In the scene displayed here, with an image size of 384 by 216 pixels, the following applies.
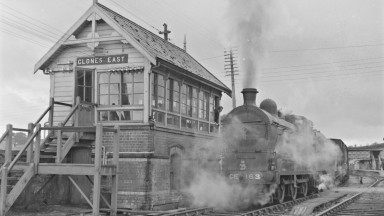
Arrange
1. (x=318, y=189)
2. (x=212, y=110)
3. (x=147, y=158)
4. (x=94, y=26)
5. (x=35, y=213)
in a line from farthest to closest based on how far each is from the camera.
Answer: (x=318, y=189) → (x=212, y=110) → (x=94, y=26) → (x=147, y=158) → (x=35, y=213)

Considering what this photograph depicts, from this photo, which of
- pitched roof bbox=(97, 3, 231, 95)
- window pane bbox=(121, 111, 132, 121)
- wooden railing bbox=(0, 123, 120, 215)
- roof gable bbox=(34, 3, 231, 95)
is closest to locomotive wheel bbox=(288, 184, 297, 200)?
pitched roof bbox=(97, 3, 231, 95)

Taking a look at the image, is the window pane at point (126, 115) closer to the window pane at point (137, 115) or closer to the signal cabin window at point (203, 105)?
the window pane at point (137, 115)

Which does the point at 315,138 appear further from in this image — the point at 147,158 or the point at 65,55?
the point at 65,55

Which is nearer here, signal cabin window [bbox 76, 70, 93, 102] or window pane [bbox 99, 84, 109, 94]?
window pane [bbox 99, 84, 109, 94]

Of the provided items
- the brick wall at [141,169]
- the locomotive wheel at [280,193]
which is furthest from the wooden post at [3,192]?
the locomotive wheel at [280,193]

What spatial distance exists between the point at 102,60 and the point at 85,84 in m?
0.98

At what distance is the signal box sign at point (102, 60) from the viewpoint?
1384 centimetres

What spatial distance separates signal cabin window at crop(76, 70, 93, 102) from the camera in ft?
46.6

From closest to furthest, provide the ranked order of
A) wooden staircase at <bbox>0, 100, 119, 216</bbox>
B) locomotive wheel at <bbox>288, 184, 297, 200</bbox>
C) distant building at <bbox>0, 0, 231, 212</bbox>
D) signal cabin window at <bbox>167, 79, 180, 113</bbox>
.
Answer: wooden staircase at <bbox>0, 100, 119, 216</bbox>, distant building at <bbox>0, 0, 231, 212</bbox>, signal cabin window at <bbox>167, 79, 180, 113</bbox>, locomotive wheel at <bbox>288, 184, 297, 200</bbox>

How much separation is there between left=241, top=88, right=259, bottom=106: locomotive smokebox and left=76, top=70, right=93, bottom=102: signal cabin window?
17.8 feet

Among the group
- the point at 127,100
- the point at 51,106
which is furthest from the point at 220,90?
the point at 51,106

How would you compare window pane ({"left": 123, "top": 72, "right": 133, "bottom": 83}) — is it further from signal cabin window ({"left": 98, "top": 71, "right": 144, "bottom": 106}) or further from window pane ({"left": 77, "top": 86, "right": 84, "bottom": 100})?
window pane ({"left": 77, "top": 86, "right": 84, "bottom": 100})

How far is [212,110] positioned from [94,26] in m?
6.59

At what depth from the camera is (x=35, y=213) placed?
12.4 meters
